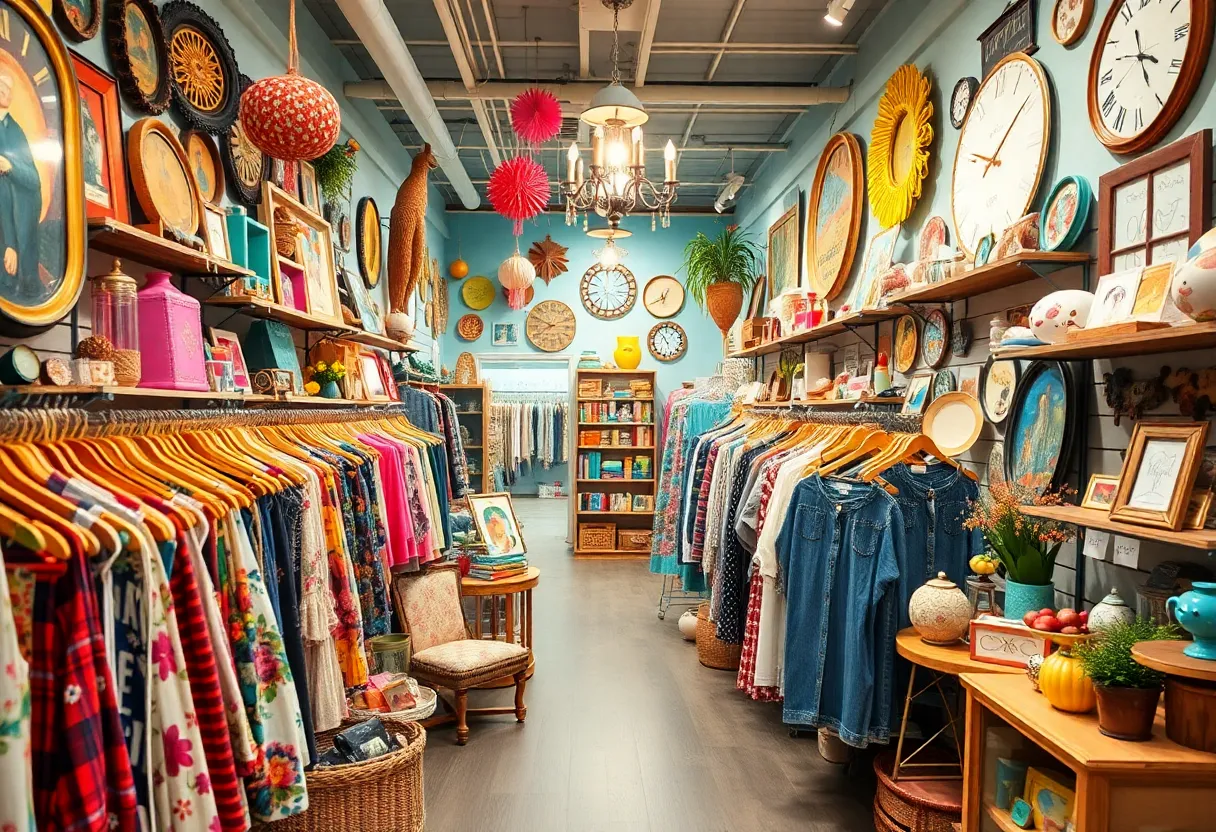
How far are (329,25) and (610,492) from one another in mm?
5386

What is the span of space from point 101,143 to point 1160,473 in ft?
10.4

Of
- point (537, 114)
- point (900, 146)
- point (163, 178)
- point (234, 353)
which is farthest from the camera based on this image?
point (537, 114)

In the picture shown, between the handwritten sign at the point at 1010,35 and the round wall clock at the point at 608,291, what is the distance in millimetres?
6342

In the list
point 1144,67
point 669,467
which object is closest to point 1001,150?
point 1144,67

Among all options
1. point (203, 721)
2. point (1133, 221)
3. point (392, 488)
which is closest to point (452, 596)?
Answer: point (392, 488)

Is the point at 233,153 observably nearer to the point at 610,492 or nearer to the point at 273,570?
the point at 273,570

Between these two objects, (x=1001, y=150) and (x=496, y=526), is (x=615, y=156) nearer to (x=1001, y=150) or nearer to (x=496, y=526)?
(x=1001, y=150)

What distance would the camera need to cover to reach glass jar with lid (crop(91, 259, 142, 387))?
2.50 m

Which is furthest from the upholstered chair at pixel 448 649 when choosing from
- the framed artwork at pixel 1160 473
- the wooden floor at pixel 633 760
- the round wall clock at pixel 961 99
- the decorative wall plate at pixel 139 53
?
the round wall clock at pixel 961 99

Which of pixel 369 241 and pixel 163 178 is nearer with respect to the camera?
pixel 163 178

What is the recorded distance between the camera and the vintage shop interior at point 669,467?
1.78 metres

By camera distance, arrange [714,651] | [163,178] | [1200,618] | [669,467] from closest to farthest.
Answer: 1. [1200,618]
2. [163,178]
3. [714,651]
4. [669,467]

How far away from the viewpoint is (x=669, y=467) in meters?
6.20

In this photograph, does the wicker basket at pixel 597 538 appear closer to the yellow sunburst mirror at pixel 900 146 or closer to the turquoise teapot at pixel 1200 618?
the yellow sunburst mirror at pixel 900 146
